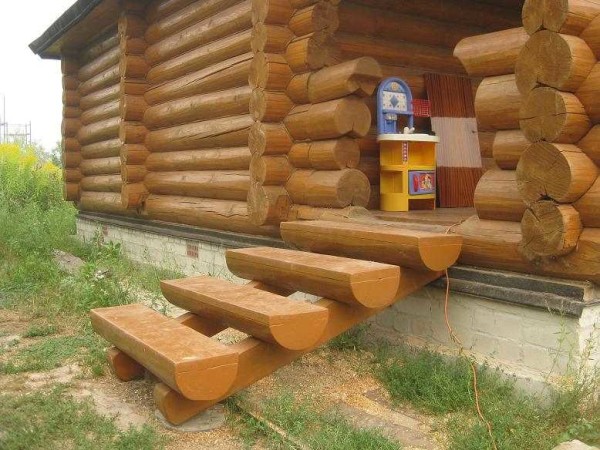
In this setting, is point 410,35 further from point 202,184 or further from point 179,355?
point 179,355

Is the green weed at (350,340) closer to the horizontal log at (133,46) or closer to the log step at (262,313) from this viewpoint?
the log step at (262,313)

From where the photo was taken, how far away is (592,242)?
11.2ft

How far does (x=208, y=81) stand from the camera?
7.16m

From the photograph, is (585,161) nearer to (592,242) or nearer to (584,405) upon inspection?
(592,242)

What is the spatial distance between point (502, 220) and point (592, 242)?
668 millimetres

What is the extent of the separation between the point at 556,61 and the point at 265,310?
205cm

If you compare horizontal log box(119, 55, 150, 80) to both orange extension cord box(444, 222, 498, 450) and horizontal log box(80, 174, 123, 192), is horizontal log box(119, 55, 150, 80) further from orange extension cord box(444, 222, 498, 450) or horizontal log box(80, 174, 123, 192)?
orange extension cord box(444, 222, 498, 450)

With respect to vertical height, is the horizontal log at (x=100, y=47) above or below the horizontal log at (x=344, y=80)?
above

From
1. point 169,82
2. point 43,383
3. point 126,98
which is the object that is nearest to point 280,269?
point 43,383

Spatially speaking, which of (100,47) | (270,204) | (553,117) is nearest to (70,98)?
(100,47)

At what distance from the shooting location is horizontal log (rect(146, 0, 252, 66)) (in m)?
6.58

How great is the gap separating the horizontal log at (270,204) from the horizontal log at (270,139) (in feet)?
1.04

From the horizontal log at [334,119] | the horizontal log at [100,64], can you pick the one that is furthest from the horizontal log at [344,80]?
the horizontal log at [100,64]

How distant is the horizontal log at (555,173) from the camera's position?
11.1ft
